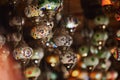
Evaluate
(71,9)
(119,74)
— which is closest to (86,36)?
(71,9)

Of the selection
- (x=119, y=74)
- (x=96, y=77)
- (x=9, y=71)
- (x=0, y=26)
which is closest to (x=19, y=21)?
(x=0, y=26)

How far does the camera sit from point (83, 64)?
2143 mm

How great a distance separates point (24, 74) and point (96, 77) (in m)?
0.68

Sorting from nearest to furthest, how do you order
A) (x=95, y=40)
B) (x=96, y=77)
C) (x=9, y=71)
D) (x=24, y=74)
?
(x=9, y=71)
(x=24, y=74)
(x=95, y=40)
(x=96, y=77)

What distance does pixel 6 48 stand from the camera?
5.17 feet

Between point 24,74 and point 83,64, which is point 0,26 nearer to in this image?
point 24,74

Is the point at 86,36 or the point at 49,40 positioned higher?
the point at 49,40

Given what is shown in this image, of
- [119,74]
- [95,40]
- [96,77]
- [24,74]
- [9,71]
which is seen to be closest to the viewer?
[9,71]

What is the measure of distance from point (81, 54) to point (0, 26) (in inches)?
24.4

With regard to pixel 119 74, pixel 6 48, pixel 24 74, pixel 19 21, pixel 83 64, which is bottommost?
pixel 119 74

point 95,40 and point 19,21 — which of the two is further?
point 95,40

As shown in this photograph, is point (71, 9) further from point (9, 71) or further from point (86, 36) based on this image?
point (9, 71)

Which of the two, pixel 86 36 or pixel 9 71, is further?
pixel 86 36

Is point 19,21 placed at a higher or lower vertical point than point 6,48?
higher
